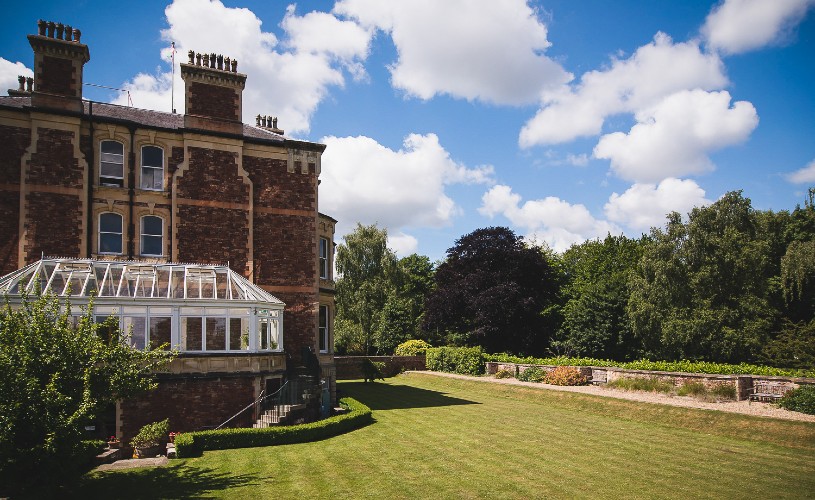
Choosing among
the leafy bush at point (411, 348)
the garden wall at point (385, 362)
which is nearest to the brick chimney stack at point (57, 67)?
the garden wall at point (385, 362)

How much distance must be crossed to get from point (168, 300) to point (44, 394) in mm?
8505

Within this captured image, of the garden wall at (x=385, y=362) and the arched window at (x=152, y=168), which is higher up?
the arched window at (x=152, y=168)

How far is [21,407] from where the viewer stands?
9.94 meters

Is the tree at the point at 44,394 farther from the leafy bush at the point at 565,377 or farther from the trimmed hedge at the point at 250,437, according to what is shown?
the leafy bush at the point at 565,377

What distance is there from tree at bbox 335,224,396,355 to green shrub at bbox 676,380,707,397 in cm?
3311

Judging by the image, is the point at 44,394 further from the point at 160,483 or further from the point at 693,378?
the point at 693,378

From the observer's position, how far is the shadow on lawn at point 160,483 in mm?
11711

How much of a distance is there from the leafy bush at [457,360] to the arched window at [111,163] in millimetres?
26516

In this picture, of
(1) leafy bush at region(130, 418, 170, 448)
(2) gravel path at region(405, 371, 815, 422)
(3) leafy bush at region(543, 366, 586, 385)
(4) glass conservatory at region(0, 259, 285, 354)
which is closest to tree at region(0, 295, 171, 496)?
(1) leafy bush at region(130, 418, 170, 448)

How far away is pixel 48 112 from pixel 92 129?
1.57 meters

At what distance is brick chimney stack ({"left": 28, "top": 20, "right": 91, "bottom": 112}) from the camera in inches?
833

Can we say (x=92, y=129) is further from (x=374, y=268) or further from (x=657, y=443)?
(x=374, y=268)

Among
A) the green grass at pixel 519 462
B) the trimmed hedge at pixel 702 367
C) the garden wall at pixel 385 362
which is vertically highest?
the trimmed hedge at pixel 702 367

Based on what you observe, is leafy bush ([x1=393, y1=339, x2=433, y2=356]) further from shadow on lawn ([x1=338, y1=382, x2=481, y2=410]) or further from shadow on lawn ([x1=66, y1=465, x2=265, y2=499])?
shadow on lawn ([x1=66, y1=465, x2=265, y2=499])
